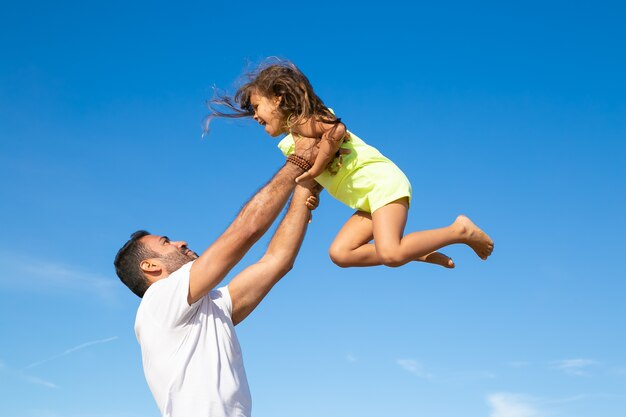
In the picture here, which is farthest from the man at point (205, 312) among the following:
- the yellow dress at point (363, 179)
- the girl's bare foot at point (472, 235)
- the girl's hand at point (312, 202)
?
the girl's bare foot at point (472, 235)

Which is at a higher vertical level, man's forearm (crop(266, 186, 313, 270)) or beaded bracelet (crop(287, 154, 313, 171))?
beaded bracelet (crop(287, 154, 313, 171))

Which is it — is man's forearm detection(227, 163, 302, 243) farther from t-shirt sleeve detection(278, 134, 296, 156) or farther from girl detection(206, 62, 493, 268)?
t-shirt sleeve detection(278, 134, 296, 156)

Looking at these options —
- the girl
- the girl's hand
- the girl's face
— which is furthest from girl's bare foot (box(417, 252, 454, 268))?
the girl's face

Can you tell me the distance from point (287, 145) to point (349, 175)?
0.55 metres

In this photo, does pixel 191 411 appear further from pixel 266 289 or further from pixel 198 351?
pixel 266 289

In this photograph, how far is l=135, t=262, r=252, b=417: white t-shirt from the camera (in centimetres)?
432

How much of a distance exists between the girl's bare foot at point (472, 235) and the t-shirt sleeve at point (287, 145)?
1460 millimetres

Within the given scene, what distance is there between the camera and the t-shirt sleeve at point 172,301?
14.6ft

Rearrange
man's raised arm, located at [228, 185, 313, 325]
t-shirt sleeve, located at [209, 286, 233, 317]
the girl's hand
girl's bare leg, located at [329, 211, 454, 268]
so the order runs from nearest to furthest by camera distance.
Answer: t-shirt sleeve, located at [209, 286, 233, 317] < man's raised arm, located at [228, 185, 313, 325] < the girl's hand < girl's bare leg, located at [329, 211, 454, 268]

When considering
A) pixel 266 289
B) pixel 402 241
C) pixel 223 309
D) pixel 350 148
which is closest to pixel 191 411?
pixel 223 309

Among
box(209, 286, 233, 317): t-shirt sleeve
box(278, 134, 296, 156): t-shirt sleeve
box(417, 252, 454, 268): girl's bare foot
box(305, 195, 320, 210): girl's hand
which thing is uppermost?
box(278, 134, 296, 156): t-shirt sleeve

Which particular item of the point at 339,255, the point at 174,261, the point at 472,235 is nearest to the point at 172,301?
the point at 174,261

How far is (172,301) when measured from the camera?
448cm

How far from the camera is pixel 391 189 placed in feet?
18.2
